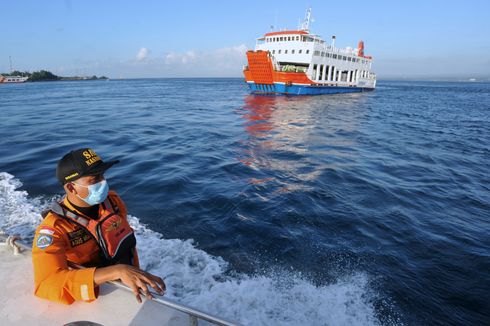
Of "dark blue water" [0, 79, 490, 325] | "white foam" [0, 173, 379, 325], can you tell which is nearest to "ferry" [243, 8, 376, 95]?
"dark blue water" [0, 79, 490, 325]

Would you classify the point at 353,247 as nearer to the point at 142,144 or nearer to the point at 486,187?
the point at 486,187

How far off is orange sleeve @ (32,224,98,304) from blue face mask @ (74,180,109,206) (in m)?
0.31

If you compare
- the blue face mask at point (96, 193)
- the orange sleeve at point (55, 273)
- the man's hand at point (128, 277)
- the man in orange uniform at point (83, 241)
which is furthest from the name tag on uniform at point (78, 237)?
the man's hand at point (128, 277)

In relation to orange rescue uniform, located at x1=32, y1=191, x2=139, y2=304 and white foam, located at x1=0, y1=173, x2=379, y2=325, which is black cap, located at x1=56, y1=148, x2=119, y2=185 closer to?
orange rescue uniform, located at x1=32, y1=191, x2=139, y2=304

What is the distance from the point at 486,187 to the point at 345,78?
3544 cm

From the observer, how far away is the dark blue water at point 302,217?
360 cm

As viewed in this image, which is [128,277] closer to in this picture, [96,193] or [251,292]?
[96,193]

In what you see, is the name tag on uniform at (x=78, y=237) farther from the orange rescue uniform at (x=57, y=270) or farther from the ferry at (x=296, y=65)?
the ferry at (x=296, y=65)

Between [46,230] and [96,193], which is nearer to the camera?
[46,230]

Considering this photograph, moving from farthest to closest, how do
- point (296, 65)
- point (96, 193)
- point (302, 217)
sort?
point (296, 65)
point (302, 217)
point (96, 193)

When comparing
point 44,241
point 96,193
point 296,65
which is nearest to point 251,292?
point 96,193

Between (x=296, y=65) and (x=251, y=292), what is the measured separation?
111 ft

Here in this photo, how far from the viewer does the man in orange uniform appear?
1.93m

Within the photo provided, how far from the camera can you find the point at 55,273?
1.94 metres
